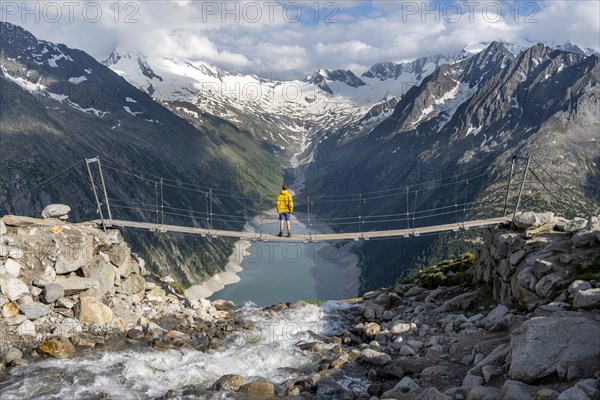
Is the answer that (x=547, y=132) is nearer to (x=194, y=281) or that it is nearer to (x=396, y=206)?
(x=396, y=206)

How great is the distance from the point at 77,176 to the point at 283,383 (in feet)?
448

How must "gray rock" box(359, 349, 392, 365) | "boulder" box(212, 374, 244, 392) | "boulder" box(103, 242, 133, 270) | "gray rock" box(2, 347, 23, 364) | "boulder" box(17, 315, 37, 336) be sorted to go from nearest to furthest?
"boulder" box(212, 374, 244, 392) < "gray rock" box(2, 347, 23, 364) < "gray rock" box(359, 349, 392, 365) < "boulder" box(17, 315, 37, 336) < "boulder" box(103, 242, 133, 270)

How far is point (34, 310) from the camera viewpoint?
68.5 feet

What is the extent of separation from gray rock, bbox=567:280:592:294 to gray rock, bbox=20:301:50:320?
2085 centimetres

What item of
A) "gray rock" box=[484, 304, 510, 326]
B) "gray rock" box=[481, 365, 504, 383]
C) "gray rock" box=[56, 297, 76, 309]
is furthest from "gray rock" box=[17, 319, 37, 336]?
"gray rock" box=[484, 304, 510, 326]

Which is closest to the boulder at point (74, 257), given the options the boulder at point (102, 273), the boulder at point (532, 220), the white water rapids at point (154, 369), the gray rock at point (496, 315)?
the boulder at point (102, 273)

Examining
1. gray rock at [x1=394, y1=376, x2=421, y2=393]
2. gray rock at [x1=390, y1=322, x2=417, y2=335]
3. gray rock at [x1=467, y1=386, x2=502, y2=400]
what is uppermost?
gray rock at [x1=467, y1=386, x2=502, y2=400]

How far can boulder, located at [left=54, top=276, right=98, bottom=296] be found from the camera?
22797 millimetres

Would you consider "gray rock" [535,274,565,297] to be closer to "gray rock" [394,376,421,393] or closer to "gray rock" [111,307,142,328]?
"gray rock" [394,376,421,393]

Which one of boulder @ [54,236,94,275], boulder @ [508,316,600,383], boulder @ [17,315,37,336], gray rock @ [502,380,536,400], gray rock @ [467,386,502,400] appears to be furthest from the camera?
boulder @ [54,236,94,275]

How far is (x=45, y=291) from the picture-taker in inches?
860

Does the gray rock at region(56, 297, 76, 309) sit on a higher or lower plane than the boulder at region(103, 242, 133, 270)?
lower

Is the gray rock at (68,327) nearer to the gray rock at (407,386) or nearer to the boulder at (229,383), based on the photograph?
the boulder at (229,383)

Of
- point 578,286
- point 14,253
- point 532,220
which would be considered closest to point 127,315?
point 14,253
